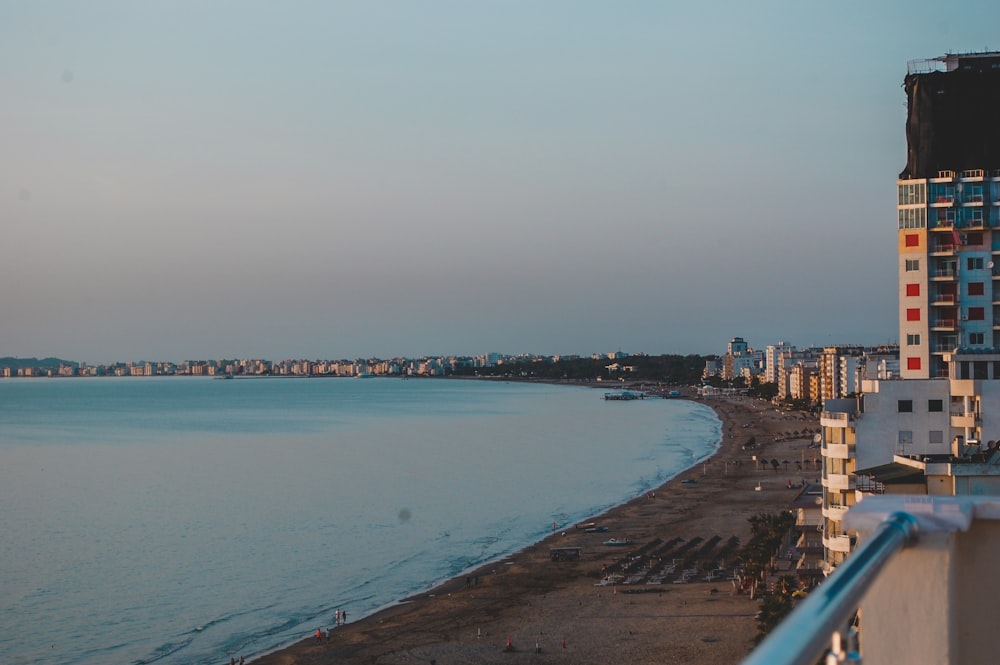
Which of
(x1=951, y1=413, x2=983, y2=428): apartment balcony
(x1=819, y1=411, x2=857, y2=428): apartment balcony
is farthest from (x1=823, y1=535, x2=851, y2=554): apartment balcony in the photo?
(x1=951, y1=413, x2=983, y2=428): apartment balcony

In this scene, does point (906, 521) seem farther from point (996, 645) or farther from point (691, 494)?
point (691, 494)

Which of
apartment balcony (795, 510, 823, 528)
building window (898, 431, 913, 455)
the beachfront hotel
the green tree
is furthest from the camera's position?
apartment balcony (795, 510, 823, 528)

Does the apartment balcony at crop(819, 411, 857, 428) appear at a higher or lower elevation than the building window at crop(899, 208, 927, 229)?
lower

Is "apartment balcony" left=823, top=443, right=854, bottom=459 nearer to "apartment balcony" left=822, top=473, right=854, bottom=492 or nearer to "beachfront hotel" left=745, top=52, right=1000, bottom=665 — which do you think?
"beachfront hotel" left=745, top=52, right=1000, bottom=665

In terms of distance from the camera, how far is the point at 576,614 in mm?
30172

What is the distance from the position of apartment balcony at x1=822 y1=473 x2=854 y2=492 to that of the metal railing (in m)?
20.3

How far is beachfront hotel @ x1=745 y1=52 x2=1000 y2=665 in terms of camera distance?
2656 millimetres

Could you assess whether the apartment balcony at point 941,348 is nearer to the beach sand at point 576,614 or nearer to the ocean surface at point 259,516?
the beach sand at point 576,614

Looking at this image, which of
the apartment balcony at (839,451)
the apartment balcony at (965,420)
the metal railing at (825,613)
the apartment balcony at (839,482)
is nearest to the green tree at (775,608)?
the apartment balcony at (839,482)

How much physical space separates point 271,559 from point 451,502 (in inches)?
673

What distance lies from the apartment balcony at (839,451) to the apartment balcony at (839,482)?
1.31ft

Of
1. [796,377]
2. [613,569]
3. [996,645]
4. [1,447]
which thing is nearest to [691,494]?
[613,569]

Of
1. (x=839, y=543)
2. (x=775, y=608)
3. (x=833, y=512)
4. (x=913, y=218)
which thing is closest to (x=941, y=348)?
(x=913, y=218)

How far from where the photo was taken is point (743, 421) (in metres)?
119
